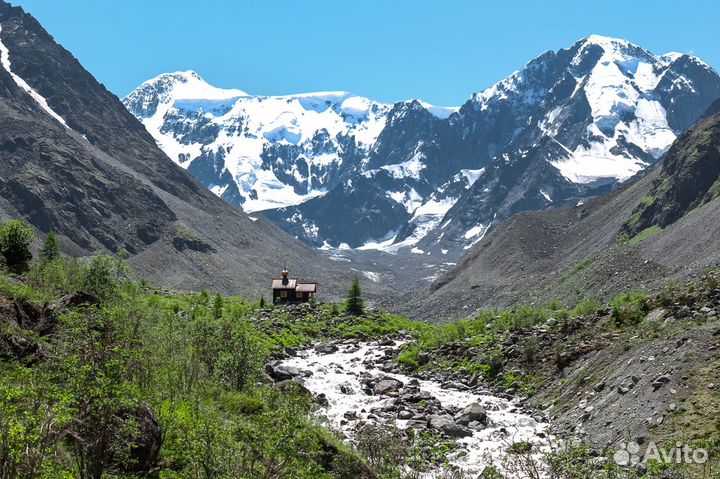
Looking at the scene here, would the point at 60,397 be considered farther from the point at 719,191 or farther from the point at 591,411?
the point at 719,191

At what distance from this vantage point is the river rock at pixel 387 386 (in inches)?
1459

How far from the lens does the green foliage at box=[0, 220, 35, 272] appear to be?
4397 centimetres

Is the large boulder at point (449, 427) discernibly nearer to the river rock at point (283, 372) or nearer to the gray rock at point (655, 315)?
the river rock at point (283, 372)

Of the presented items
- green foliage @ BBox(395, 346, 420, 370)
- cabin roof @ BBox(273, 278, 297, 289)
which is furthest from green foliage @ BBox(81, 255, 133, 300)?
cabin roof @ BBox(273, 278, 297, 289)

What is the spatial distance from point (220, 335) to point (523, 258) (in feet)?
383

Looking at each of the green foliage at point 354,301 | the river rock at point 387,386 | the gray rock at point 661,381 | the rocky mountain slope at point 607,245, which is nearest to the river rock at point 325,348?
the river rock at point 387,386

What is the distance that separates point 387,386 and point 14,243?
28.9 meters

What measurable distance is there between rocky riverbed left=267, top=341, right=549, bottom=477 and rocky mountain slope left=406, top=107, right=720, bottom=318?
3392 cm

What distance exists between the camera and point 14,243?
146ft

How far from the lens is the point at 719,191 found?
109 meters

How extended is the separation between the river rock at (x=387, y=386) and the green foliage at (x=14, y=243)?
26942 millimetres

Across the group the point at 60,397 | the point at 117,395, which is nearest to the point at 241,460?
the point at 117,395

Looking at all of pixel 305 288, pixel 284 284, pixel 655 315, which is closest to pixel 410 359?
pixel 655 315

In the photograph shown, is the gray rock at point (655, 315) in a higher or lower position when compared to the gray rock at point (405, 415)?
higher
